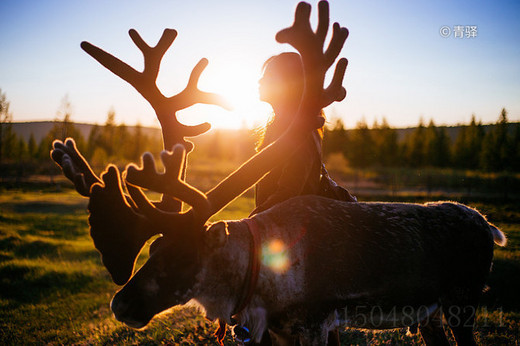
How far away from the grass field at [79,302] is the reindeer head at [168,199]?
9.75 feet

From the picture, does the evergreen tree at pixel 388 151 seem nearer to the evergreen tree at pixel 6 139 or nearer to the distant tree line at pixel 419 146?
the distant tree line at pixel 419 146

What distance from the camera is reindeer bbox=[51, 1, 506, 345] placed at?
231cm

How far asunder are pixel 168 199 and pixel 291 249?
1178 mm

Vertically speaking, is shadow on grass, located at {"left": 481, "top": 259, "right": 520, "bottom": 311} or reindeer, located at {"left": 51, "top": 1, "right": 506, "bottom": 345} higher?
reindeer, located at {"left": 51, "top": 1, "right": 506, "bottom": 345}

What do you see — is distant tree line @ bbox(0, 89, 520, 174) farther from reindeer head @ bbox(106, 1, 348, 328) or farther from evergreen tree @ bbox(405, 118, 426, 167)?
reindeer head @ bbox(106, 1, 348, 328)

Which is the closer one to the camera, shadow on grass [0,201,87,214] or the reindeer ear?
the reindeer ear

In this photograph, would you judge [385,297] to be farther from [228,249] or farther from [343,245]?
[228,249]

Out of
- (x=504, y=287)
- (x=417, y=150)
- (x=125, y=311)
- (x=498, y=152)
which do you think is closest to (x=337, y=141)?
(x=417, y=150)

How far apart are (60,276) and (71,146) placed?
37.3ft

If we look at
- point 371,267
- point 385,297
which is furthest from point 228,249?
point 385,297

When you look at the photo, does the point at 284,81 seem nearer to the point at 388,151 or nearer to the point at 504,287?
the point at 504,287

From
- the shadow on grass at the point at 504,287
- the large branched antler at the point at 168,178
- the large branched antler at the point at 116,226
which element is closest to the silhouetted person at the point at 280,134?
the large branched antler at the point at 168,178

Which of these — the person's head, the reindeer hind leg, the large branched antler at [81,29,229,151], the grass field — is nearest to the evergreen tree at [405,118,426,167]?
the grass field

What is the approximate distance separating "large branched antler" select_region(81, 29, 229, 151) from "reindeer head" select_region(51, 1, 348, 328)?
0.46m
